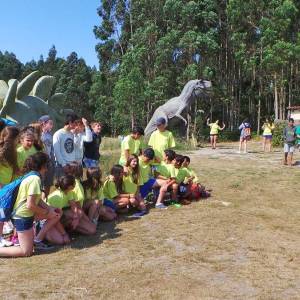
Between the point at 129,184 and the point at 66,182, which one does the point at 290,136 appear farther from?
the point at 66,182

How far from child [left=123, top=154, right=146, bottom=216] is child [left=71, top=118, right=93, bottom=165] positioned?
0.67 m

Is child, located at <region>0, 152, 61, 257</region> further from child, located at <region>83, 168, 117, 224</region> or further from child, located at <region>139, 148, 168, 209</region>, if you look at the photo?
→ child, located at <region>139, 148, 168, 209</region>

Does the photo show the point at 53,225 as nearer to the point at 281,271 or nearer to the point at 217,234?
the point at 217,234

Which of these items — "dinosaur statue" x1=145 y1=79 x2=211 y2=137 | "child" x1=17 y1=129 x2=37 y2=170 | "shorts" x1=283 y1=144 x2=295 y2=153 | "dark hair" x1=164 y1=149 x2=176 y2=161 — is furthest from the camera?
"dinosaur statue" x1=145 y1=79 x2=211 y2=137

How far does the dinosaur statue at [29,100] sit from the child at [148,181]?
269cm

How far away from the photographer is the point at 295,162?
12945mm

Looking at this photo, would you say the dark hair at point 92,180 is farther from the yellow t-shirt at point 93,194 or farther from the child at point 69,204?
the child at point 69,204

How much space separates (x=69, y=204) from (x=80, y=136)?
5.14 feet

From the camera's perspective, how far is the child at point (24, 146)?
5781 mm

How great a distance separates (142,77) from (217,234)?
79.6ft

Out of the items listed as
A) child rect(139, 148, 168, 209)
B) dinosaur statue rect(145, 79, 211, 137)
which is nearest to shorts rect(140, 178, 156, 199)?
child rect(139, 148, 168, 209)

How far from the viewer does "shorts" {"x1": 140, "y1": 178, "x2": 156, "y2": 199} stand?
743cm

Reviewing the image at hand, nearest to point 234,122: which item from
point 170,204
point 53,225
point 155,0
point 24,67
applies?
point 155,0

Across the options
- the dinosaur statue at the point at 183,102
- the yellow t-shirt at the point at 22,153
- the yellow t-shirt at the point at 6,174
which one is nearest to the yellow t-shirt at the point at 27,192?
the yellow t-shirt at the point at 6,174
